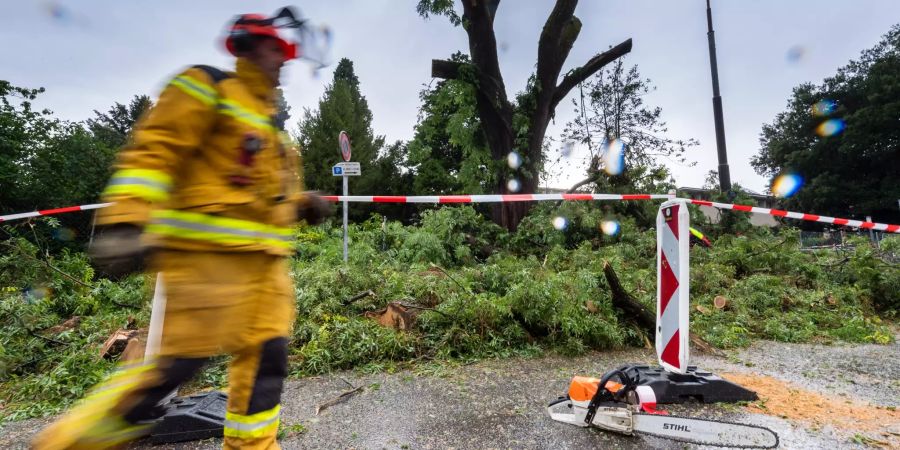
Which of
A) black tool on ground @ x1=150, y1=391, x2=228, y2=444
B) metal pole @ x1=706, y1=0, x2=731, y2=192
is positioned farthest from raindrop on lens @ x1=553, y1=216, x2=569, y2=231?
black tool on ground @ x1=150, y1=391, x2=228, y2=444

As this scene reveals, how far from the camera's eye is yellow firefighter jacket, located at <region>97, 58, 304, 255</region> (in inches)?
52.1

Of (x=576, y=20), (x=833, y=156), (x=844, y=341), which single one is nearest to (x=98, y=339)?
(x=844, y=341)

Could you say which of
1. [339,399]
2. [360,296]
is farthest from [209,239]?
[360,296]

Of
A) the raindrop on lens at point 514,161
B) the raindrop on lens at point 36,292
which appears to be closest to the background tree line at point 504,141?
the raindrop on lens at point 514,161

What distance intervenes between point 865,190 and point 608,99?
28563 mm

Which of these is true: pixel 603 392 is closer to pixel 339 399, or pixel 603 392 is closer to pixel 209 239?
pixel 339 399

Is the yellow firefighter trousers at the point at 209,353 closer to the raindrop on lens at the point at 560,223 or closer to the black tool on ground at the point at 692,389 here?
the black tool on ground at the point at 692,389

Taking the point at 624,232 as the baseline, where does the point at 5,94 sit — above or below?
above

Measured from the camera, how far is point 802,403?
9.55ft

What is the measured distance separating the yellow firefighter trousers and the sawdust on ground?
2836 millimetres

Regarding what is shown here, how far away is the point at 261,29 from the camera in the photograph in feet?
5.42

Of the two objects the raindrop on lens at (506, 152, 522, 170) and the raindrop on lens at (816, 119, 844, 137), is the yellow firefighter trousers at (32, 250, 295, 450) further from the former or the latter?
the raindrop on lens at (816, 119, 844, 137)

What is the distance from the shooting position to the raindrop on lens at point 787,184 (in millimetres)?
37906

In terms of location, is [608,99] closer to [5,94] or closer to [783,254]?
[783,254]
